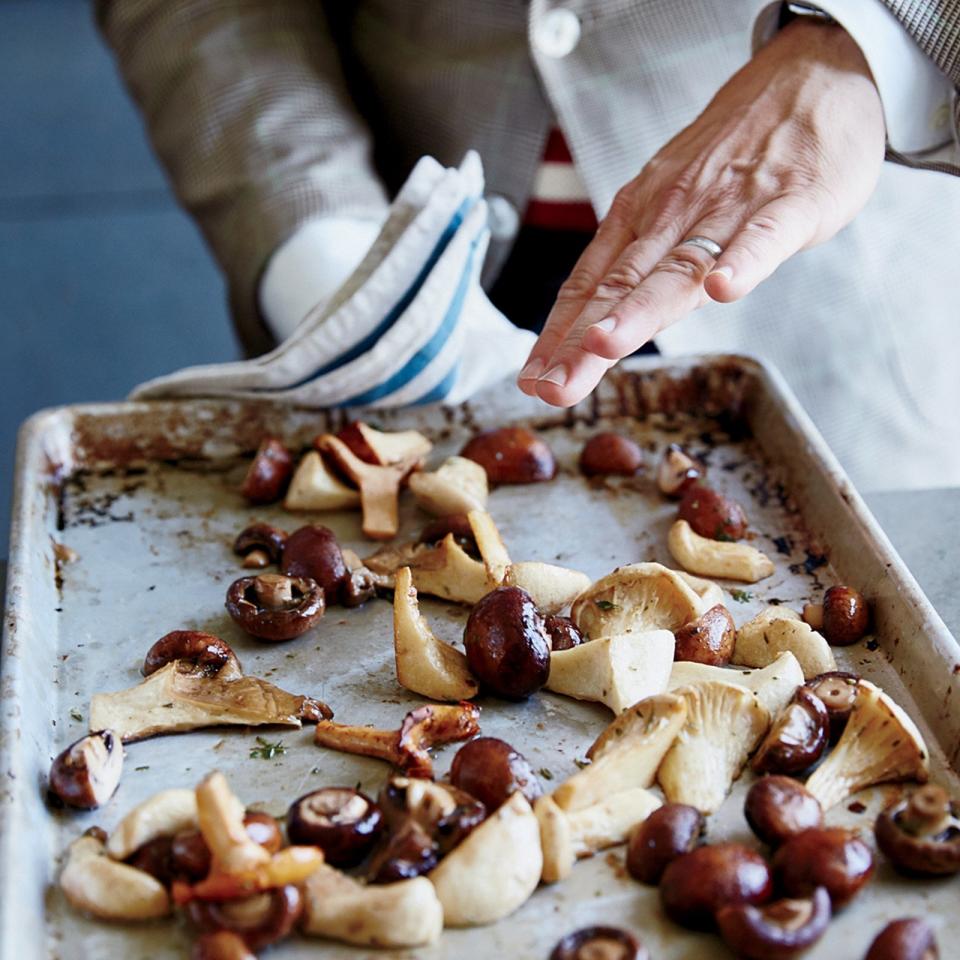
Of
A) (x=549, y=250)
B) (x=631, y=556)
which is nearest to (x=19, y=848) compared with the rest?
(x=631, y=556)

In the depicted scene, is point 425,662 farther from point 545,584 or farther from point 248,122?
point 248,122

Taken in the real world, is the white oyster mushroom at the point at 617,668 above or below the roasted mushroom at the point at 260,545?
above

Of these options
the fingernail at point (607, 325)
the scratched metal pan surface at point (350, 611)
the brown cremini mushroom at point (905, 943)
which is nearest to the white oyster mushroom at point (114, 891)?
the scratched metal pan surface at point (350, 611)

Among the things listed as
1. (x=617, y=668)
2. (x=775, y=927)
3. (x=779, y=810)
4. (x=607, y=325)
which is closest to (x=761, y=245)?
(x=607, y=325)

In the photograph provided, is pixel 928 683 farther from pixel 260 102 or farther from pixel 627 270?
pixel 260 102

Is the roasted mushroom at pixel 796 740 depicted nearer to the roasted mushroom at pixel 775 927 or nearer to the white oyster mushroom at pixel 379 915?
the roasted mushroom at pixel 775 927

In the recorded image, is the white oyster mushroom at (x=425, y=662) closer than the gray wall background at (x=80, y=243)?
Yes
